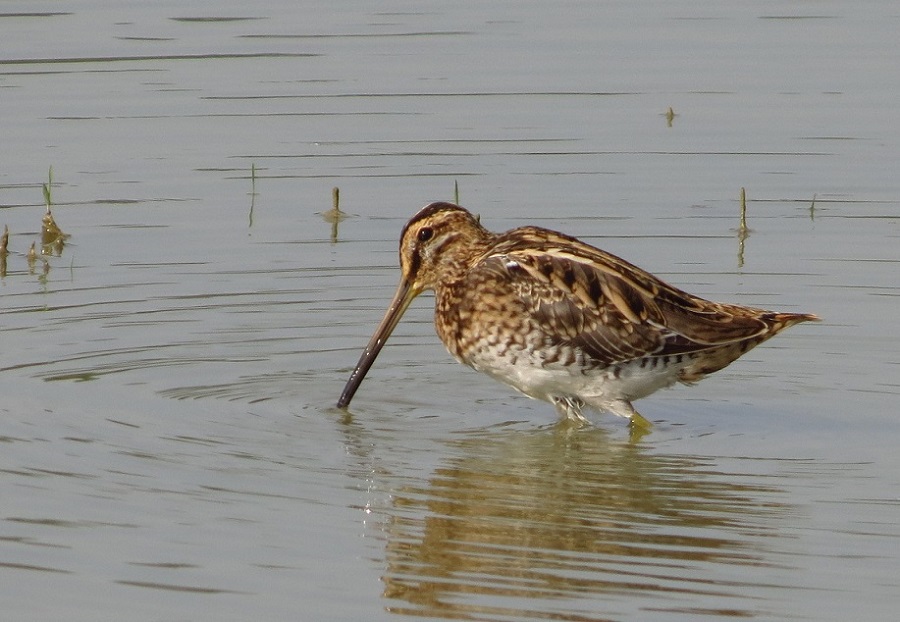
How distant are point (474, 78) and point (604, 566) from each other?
10173 mm

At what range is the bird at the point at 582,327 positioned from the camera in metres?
9.92

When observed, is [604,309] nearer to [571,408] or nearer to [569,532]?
[571,408]

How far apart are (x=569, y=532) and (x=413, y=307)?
462cm

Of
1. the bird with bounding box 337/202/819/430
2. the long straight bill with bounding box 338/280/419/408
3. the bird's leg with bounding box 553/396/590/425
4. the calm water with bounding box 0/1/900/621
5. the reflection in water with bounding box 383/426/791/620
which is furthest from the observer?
the long straight bill with bounding box 338/280/419/408

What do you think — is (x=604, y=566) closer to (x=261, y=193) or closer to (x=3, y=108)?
(x=261, y=193)

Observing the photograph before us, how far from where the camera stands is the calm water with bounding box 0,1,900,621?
7656mm

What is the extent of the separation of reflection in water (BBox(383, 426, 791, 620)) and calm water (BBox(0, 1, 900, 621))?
0.02m

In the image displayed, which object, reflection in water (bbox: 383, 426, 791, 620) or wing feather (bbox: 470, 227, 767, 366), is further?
wing feather (bbox: 470, 227, 767, 366)

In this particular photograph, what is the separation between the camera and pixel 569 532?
26.9ft

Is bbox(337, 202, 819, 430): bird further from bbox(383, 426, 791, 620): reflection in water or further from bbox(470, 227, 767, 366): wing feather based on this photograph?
bbox(383, 426, 791, 620): reflection in water

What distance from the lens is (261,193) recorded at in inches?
576

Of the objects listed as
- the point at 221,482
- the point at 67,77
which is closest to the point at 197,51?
the point at 67,77

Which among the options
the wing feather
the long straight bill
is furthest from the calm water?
the wing feather

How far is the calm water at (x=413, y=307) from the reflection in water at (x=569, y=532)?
0.02 metres
